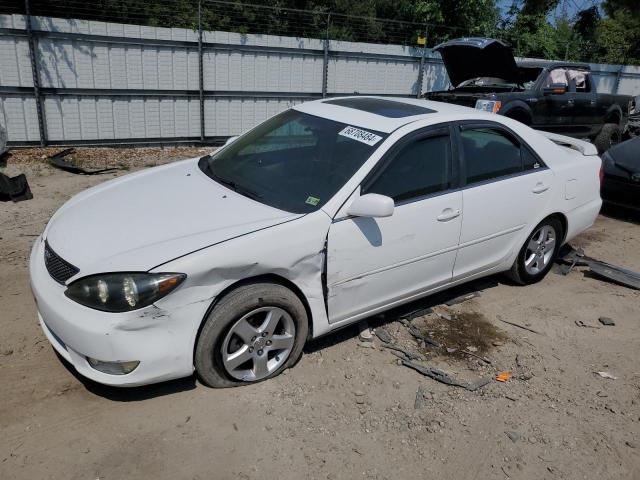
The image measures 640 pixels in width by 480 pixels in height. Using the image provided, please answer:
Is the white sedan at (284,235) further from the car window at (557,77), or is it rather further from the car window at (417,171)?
the car window at (557,77)

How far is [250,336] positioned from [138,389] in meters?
0.75

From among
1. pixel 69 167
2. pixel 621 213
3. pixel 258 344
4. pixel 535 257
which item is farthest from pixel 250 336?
pixel 621 213

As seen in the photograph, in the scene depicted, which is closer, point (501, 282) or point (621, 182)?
point (501, 282)

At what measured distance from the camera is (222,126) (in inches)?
431

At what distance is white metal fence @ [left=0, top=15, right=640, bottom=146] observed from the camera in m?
8.95

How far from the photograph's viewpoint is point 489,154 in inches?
171

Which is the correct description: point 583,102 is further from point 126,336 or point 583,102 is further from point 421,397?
point 126,336

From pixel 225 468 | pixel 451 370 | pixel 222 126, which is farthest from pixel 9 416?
pixel 222 126

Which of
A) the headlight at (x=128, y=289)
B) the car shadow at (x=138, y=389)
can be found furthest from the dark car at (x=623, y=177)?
the headlight at (x=128, y=289)

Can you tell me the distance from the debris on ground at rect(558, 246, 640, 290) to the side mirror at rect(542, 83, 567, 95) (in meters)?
4.16

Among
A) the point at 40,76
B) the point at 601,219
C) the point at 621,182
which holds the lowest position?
the point at 601,219

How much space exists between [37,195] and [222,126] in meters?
4.58

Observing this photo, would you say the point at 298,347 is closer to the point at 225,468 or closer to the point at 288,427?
the point at 288,427

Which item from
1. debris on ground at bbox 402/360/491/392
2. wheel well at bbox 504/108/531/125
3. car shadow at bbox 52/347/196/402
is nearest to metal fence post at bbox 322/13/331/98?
wheel well at bbox 504/108/531/125
